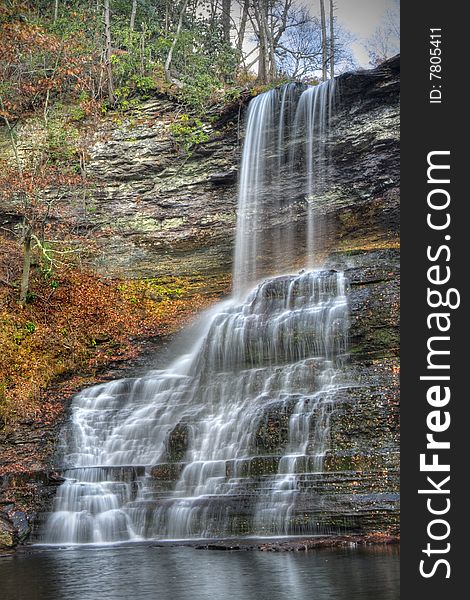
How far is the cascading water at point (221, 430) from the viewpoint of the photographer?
1127 centimetres

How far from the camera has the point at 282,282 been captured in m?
17.4

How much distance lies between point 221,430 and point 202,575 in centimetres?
521

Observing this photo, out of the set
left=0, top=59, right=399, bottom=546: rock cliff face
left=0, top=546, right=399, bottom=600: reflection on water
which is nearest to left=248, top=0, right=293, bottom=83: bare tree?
left=0, top=59, right=399, bottom=546: rock cliff face

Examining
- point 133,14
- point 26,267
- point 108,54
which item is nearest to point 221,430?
point 26,267

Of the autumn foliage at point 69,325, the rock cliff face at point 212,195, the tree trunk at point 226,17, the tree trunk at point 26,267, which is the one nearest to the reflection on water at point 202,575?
the autumn foliage at point 69,325

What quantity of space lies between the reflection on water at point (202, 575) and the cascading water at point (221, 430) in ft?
4.25

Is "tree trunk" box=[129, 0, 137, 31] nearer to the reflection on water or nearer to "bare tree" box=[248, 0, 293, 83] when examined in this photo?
"bare tree" box=[248, 0, 293, 83]

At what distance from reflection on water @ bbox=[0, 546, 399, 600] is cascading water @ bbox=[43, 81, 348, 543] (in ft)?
4.25

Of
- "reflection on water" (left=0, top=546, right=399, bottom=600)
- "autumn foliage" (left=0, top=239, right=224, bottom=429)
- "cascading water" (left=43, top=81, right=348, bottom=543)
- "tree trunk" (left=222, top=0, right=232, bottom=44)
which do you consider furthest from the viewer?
"tree trunk" (left=222, top=0, right=232, bottom=44)

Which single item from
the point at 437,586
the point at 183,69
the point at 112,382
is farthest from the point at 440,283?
the point at 183,69

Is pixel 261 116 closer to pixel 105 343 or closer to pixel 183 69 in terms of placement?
pixel 183 69

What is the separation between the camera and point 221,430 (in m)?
13.3

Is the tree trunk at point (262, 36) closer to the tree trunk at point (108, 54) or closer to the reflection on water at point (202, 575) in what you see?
the tree trunk at point (108, 54)

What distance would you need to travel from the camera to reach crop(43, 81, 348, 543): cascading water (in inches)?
444
